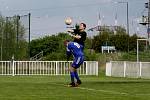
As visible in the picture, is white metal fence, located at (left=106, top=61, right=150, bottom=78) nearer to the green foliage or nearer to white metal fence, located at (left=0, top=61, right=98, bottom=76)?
white metal fence, located at (left=0, top=61, right=98, bottom=76)

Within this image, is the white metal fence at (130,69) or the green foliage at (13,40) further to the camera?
the green foliage at (13,40)

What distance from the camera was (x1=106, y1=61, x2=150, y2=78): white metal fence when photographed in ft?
120

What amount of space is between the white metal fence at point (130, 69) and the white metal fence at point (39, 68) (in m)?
1.69

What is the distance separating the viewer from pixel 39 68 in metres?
39.6

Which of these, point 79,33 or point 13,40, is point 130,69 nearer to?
point 13,40

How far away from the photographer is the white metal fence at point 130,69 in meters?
36.5

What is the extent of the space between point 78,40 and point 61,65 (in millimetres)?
22970

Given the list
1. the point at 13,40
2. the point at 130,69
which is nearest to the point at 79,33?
the point at 130,69

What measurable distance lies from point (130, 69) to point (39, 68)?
707 centimetres

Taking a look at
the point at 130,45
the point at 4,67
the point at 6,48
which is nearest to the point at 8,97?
the point at 4,67

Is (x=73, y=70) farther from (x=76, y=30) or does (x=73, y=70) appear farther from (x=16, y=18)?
(x=16, y=18)

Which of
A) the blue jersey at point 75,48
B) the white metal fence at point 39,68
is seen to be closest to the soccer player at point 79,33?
the blue jersey at point 75,48

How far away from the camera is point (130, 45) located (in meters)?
108

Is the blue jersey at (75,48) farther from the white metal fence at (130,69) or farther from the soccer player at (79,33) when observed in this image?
the white metal fence at (130,69)
